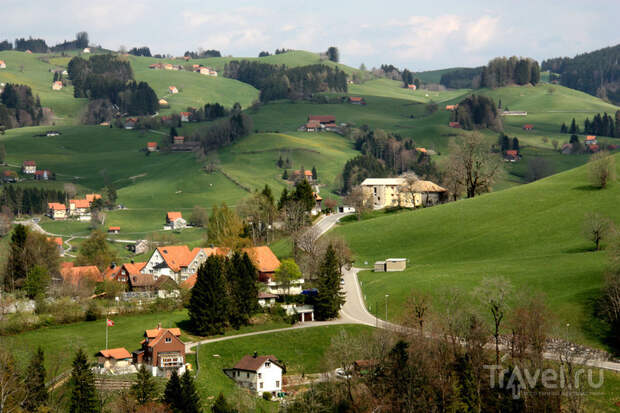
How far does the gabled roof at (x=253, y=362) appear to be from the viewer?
248ft

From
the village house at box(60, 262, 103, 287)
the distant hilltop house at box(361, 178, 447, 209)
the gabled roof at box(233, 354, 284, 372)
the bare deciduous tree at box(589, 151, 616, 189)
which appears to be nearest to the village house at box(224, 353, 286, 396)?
the gabled roof at box(233, 354, 284, 372)

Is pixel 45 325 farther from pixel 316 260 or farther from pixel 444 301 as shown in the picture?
pixel 444 301

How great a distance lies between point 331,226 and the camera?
460 feet

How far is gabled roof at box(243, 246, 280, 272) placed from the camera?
107 meters

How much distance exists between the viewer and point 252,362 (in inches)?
3024

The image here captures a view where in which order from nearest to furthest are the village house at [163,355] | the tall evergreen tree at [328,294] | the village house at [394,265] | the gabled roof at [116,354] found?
the village house at [163,355], the gabled roof at [116,354], the tall evergreen tree at [328,294], the village house at [394,265]

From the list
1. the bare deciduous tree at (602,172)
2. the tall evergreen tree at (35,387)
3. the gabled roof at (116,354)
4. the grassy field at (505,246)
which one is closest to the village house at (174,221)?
the grassy field at (505,246)

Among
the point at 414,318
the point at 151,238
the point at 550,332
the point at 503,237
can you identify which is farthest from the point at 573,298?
the point at 151,238

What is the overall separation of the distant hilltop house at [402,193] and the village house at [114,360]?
8522 centimetres

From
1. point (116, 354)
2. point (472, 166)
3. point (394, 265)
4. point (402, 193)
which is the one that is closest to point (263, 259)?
point (394, 265)

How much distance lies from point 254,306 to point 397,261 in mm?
24061

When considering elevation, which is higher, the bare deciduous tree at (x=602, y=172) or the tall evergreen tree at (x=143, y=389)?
the bare deciduous tree at (x=602, y=172)

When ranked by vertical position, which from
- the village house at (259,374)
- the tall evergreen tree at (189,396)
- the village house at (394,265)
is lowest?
the village house at (259,374)

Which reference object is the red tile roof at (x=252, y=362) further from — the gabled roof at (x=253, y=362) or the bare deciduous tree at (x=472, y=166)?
the bare deciduous tree at (x=472, y=166)
